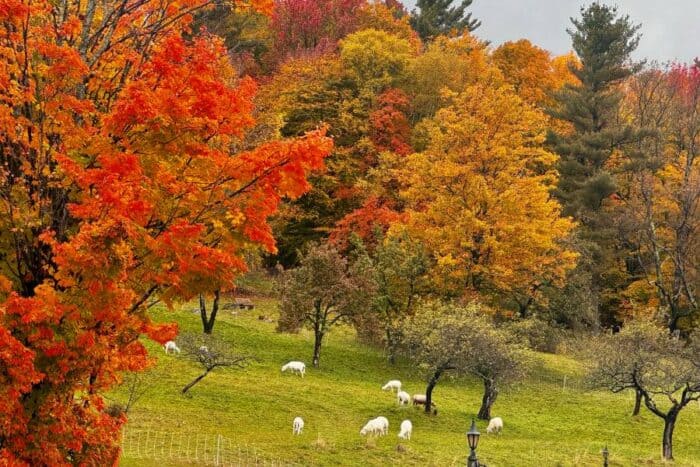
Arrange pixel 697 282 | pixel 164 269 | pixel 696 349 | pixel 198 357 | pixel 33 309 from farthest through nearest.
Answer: pixel 697 282
pixel 696 349
pixel 198 357
pixel 164 269
pixel 33 309

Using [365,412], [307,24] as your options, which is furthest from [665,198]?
[307,24]

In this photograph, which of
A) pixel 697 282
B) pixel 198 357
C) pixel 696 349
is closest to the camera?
pixel 198 357

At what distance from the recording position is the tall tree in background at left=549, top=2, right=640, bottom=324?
47.0 metres

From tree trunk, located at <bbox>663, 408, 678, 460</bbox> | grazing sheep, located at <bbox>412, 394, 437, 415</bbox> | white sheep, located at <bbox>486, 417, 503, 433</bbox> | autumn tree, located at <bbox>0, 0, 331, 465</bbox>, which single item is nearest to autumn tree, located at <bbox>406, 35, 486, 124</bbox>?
grazing sheep, located at <bbox>412, 394, 437, 415</bbox>

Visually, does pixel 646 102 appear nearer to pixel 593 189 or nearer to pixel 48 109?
pixel 593 189

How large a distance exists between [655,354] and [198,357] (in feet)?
57.0

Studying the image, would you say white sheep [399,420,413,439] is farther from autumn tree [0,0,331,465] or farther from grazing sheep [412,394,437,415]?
autumn tree [0,0,331,465]

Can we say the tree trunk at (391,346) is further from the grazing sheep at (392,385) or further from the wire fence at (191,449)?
the wire fence at (191,449)

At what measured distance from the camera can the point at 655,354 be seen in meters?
26.1

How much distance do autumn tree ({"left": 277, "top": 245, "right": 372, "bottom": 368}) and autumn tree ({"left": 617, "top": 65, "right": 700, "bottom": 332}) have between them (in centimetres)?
2223

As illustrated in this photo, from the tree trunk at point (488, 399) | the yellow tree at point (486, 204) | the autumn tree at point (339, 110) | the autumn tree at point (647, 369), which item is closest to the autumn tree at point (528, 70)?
the autumn tree at point (339, 110)

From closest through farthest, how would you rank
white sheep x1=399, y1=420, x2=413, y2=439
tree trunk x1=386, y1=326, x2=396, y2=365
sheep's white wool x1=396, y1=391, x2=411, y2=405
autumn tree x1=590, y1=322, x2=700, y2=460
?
1. white sheep x1=399, y1=420, x2=413, y2=439
2. autumn tree x1=590, y1=322, x2=700, y2=460
3. sheep's white wool x1=396, y1=391, x2=411, y2=405
4. tree trunk x1=386, y1=326, x2=396, y2=365

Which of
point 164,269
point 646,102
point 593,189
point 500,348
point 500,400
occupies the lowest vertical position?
point 500,400

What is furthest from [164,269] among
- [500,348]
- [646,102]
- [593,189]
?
[646,102]
